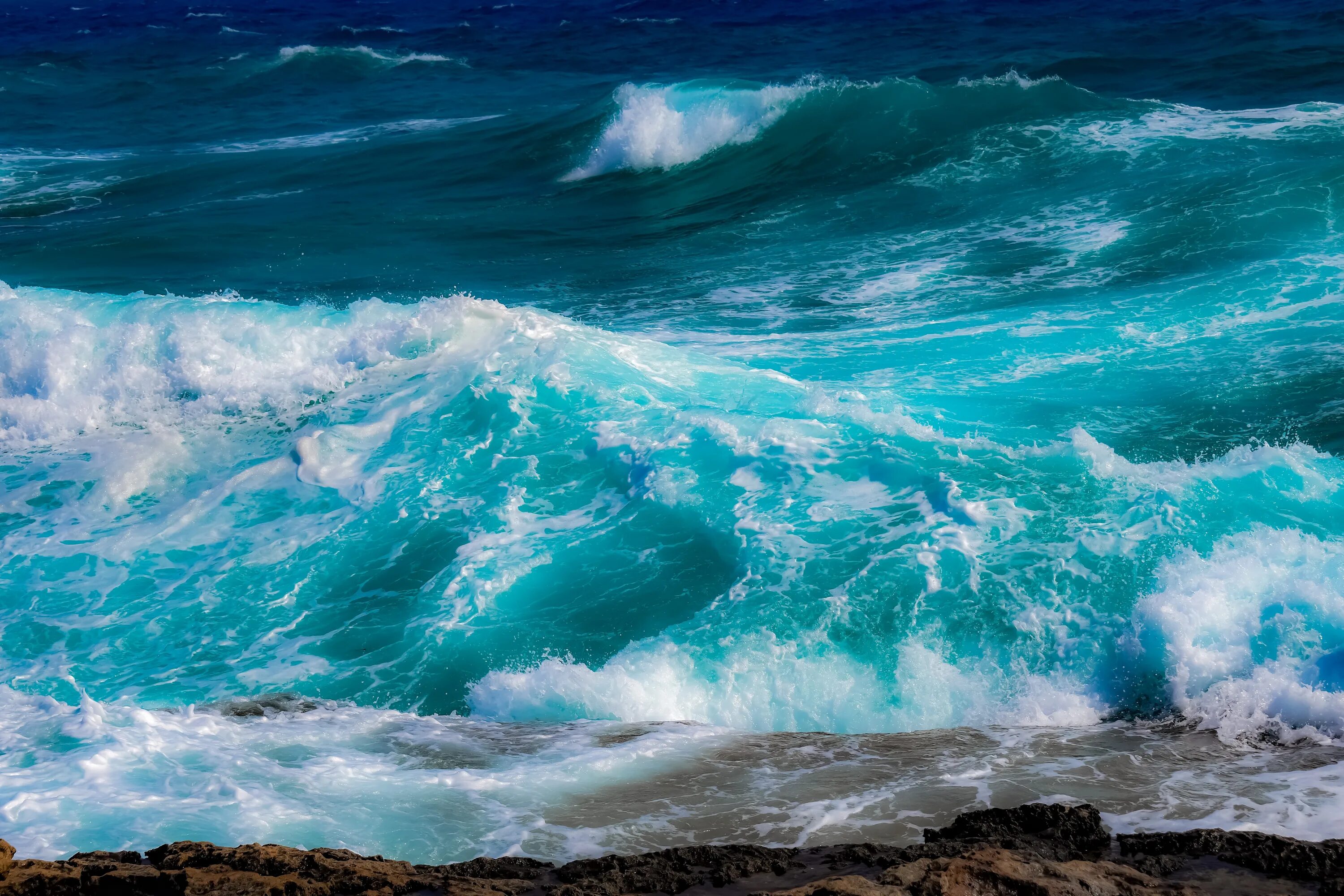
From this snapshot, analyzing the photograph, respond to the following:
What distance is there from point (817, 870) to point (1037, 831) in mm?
811

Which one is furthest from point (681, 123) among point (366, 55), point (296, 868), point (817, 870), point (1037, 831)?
point (296, 868)

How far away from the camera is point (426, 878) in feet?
12.4

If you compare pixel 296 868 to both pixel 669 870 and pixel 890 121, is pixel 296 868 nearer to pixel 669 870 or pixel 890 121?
pixel 669 870

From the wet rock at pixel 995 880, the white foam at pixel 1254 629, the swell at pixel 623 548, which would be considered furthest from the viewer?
the swell at pixel 623 548

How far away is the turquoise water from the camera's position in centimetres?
523

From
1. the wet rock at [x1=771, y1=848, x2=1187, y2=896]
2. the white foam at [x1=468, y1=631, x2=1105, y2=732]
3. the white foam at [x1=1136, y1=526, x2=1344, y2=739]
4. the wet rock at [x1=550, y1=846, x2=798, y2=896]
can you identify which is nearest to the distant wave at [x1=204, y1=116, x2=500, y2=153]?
the white foam at [x1=468, y1=631, x2=1105, y2=732]

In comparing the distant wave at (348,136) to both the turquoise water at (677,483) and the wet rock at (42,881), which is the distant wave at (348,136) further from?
the wet rock at (42,881)

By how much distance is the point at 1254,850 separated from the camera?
154 inches

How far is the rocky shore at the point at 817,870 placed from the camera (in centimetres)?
361

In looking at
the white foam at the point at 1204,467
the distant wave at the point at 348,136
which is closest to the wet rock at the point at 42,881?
the white foam at the point at 1204,467

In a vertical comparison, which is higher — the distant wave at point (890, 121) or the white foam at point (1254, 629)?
the distant wave at point (890, 121)

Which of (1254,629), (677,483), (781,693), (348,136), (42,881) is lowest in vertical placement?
(781,693)

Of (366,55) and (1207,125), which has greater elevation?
(366,55)

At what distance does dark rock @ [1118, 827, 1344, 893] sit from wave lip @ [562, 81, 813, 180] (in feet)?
53.2
